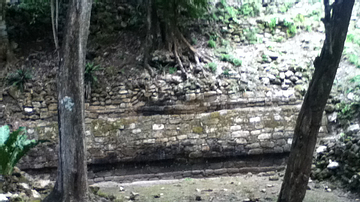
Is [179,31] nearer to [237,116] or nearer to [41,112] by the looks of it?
[237,116]

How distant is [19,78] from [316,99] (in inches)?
249

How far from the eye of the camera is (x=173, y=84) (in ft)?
23.3

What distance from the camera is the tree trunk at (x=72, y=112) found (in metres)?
4.25

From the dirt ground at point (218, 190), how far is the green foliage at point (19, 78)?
3060mm

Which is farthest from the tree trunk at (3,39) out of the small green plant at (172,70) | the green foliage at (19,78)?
the small green plant at (172,70)

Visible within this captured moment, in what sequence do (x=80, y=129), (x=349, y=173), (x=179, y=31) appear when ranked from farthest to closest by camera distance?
(x=179, y=31), (x=349, y=173), (x=80, y=129)

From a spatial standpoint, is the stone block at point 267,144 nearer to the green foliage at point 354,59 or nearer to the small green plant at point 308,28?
the green foliage at point 354,59

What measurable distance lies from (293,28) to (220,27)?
1969 millimetres

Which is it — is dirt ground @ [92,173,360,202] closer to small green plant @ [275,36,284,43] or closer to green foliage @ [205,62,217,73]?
green foliage @ [205,62,217,73]

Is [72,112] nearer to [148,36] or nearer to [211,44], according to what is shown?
[148,36]

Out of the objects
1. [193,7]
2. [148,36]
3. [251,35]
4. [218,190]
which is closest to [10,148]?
[218,190]

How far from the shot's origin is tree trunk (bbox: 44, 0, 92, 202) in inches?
167

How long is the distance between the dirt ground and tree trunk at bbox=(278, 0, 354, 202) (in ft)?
3.38

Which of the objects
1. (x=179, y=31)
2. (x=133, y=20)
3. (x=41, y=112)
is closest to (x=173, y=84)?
(x=179, y=31)
